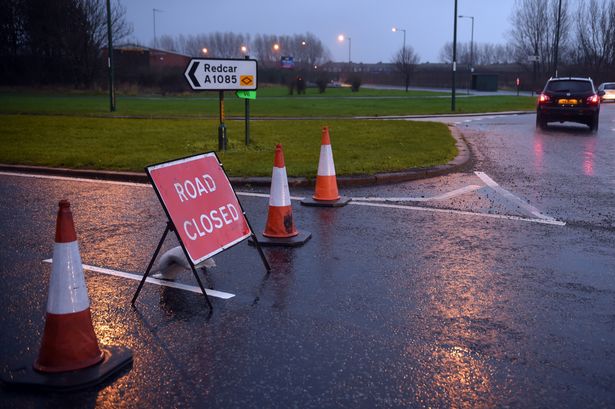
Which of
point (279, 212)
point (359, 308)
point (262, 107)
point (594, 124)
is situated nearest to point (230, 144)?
Result: point (279, 212)

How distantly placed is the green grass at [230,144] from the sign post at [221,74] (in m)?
1.33

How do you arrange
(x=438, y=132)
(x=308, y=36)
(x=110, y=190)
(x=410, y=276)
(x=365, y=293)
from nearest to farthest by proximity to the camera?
(x=365, y=293)
(x=410, y=276)
(x=110, y=190)
(x=438, y=132)
(x=308, y=36)

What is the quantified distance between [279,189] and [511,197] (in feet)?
13.0

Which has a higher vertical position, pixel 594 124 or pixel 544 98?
pixel 544 98

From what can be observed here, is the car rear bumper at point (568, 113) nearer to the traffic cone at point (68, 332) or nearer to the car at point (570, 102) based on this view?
the car at point (570, 102)

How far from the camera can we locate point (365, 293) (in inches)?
207

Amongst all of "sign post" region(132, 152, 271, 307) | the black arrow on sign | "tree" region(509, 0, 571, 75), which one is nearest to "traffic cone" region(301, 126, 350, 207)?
"sign post" region(132, 152, 271, 307)

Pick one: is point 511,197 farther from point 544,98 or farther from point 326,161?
point 544,98

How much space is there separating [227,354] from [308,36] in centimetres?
17802

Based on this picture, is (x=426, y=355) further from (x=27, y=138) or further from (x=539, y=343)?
(x=27, y=138)

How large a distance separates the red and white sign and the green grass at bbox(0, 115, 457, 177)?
4.65 metres

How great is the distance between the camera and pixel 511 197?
30.6 feet

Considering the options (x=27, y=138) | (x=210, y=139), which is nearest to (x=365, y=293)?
(x=210, y=139)

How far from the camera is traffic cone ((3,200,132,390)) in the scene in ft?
12.5
